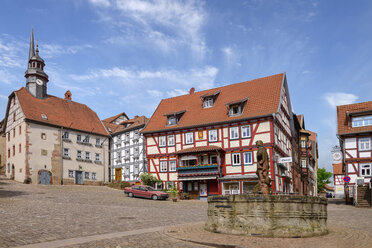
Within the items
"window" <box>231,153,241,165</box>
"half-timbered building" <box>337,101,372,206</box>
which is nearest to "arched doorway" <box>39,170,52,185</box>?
"window" <box>231,153,241,165</box>

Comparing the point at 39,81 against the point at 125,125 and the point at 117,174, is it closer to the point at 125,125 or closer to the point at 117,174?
the point at 125,125

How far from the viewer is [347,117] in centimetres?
3478

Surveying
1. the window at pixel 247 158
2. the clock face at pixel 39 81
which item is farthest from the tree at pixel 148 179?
the clock face at pixel 39 81

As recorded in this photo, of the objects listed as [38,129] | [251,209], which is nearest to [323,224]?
[251,209]

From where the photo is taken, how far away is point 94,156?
49.6 m

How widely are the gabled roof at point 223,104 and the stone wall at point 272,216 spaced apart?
21.9 metres

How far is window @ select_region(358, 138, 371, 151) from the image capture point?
3341 cm

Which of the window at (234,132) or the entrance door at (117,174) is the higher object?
the window at (234,132)

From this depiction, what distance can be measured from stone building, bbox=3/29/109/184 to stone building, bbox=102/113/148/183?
74.8 inches

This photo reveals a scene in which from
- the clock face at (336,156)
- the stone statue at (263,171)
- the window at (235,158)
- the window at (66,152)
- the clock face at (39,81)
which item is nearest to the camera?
the stone statue at (263,171)

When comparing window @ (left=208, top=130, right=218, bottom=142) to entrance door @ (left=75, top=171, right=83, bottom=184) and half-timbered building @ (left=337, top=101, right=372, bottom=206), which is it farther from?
entrance door @ (left=75, top=171, right=83, bottom=184)

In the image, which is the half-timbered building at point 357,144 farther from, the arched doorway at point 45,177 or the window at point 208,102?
the arched doorway at point 45,177

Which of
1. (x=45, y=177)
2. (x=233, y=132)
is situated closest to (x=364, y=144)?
(x=233, y=132)

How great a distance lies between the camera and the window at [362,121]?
111ft
